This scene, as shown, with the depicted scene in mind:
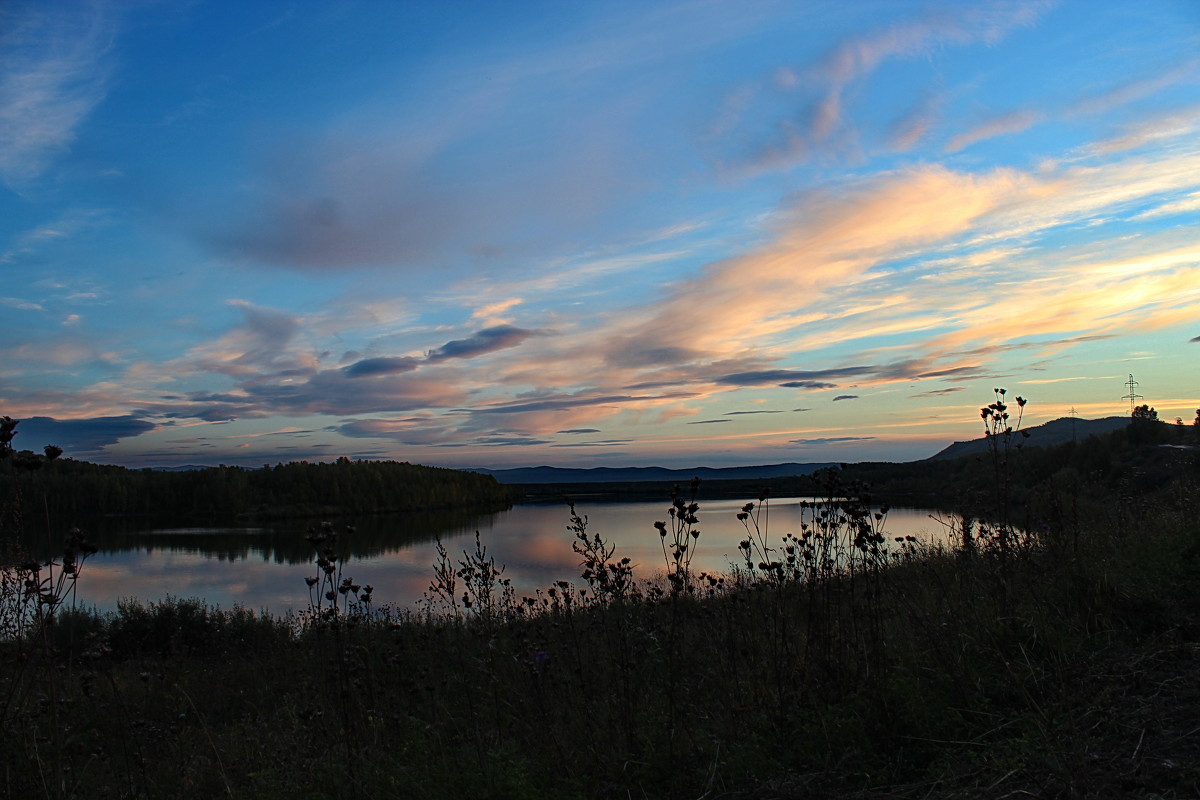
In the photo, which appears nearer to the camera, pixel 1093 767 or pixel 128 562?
pixel 1093 767

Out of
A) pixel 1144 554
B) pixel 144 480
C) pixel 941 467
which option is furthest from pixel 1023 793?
pixel 144 480

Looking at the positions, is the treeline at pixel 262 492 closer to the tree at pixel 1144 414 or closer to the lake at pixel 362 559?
the lake at pixel 362 559

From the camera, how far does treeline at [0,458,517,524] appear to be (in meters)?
59.4

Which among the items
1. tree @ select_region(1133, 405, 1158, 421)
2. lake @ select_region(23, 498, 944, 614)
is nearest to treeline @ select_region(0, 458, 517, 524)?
lake @ select_region(23, 498, 944, 614)

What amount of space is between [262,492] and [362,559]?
2026 inches

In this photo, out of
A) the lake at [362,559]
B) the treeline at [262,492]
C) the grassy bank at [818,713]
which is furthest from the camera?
the treeline at [262,492]

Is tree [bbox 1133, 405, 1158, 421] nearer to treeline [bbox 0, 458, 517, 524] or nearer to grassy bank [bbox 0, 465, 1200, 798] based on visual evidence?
grassy bank [bbox 0, 465, 1200, 798]

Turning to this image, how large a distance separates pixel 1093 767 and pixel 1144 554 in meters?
2.79

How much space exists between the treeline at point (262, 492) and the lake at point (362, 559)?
2126 cm

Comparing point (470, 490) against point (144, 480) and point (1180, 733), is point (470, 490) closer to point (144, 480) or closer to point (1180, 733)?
point (144, 480)

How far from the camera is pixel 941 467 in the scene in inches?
1667

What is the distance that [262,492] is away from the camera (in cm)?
7069

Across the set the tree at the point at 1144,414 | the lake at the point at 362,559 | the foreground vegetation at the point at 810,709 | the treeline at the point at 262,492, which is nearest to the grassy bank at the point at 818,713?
the foreground vegetation at the point at 810,709

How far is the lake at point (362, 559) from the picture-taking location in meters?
17.9
